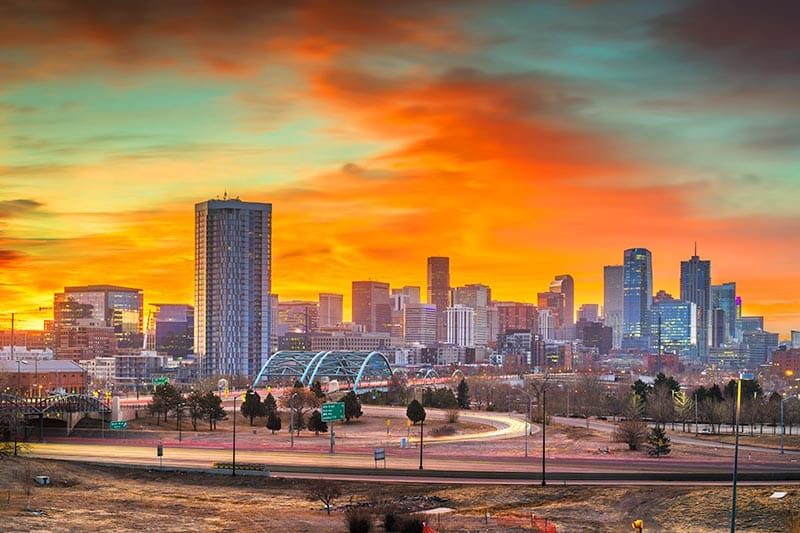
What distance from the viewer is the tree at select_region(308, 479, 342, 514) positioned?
80.2 m

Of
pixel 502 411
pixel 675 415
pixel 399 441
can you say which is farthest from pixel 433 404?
pixel 399 441

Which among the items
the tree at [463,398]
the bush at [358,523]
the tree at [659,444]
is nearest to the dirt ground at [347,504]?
the bush at [358,523]

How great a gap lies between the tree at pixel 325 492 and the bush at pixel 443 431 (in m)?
48.3

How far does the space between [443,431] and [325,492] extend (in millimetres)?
58580

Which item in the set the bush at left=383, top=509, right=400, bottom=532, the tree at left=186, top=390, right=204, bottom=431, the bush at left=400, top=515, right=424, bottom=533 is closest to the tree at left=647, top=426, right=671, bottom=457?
the bush at left=383, top=509, right=400, bottom=532

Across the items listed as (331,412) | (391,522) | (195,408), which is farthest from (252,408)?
(391,522)

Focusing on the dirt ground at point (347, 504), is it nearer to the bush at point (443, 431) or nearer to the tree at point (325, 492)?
the tree at point (325, 492)

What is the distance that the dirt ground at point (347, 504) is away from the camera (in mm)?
72438

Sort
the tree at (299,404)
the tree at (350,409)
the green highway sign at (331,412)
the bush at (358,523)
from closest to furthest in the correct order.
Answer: the bush at (358,523), the green highway sign at (331,412), the tree at (299,404), the tree at (350,409)

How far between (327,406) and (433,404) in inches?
3085

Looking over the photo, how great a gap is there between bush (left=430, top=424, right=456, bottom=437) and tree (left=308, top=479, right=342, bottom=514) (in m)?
48.3

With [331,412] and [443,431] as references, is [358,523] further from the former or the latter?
[443,431]

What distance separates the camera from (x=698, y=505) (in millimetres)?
76188

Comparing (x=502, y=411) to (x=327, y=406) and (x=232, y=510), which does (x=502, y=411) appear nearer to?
(x=327, y=406)
